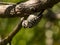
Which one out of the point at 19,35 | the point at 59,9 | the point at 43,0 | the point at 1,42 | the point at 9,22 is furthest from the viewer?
the point at 59,9

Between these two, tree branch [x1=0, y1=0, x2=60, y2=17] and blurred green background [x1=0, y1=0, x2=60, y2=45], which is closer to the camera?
tree branch [x1=0, y1=0, x2=60, y2=17]

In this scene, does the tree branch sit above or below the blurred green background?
above

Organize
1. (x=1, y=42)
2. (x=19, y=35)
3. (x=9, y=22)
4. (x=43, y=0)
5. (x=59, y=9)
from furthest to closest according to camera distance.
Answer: (x=59, y=9) → (x=9, y=22) → (x=19, y=35) → (x=1, y=42) → (x=43, y=0)

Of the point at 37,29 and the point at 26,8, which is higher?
the point at 26,8

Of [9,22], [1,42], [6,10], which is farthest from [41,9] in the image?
[9,22]

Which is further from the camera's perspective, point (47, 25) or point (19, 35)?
point (47, 25)

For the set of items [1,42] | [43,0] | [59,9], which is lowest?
[59,9]

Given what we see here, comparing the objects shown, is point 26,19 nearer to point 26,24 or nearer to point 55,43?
point 26,24

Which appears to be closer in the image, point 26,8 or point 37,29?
point 26,8

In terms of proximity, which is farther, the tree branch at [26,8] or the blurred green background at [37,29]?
the blurred green background at [37,29]

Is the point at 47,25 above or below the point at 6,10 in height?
below

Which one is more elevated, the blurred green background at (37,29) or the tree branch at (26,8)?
the tree branch at (26,8)
